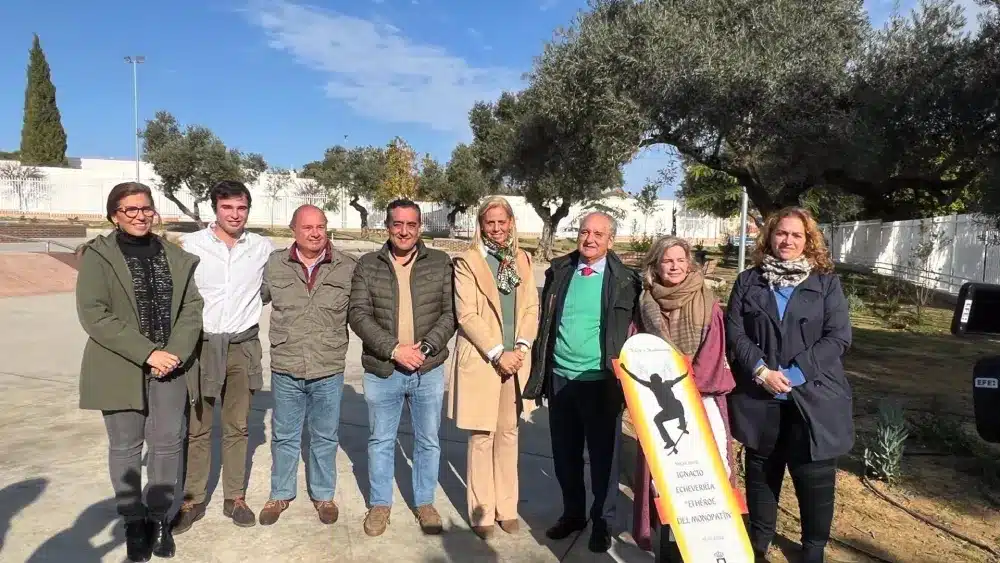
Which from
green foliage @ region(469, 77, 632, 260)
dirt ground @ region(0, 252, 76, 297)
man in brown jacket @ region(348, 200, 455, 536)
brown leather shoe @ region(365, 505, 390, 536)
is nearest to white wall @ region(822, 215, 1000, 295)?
green foliage @ region(469, 77, 632, 260)

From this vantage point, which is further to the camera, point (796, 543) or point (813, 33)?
point (813, 33)

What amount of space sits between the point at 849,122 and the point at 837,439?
5.08m

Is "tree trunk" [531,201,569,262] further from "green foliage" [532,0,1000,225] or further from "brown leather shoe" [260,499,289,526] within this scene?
"brown leather shoe" [260,499,289,526]

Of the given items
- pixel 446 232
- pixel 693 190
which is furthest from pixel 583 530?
pixel 446 232

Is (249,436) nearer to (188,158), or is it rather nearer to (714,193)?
(188,158)

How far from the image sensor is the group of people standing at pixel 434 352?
308 cm

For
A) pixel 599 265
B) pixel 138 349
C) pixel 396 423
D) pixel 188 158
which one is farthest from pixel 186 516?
pixel 188 158

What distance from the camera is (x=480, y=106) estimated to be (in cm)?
3278

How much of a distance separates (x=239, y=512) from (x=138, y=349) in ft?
3.79

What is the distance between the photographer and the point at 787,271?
3.11 m

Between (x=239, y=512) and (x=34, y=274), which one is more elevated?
(x=34, y=274)

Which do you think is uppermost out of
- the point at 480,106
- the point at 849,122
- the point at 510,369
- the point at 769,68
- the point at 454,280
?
the point at 480,106

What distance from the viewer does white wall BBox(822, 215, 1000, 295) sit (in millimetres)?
14805

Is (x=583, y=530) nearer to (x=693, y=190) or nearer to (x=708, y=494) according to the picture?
(x=708, y=494)
